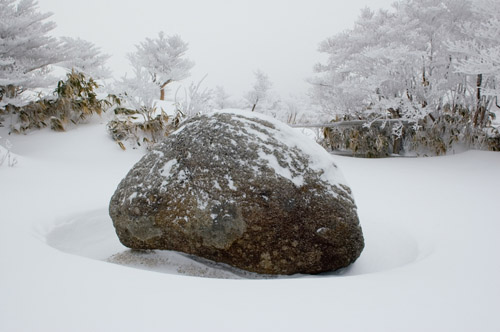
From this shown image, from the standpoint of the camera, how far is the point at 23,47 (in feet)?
19.4

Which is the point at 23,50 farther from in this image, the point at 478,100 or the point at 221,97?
the point at 478,100

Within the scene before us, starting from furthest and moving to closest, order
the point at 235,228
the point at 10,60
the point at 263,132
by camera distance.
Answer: the point at 10,60 → the point at 263,132 → the point at 235,228

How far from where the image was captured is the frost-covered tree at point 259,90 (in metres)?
8.99

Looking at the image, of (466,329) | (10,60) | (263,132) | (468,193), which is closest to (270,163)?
(263,132)

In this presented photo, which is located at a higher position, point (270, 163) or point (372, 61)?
point (372, 61)

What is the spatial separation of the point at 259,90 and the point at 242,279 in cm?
781

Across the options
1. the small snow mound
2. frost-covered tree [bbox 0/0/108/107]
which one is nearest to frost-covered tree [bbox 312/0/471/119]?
the small snow mound

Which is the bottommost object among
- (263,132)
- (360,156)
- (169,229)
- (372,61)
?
(360,156)

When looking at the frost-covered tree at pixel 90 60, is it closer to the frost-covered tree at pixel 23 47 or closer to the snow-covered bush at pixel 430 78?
the frost-covered tree at pixel 23 47

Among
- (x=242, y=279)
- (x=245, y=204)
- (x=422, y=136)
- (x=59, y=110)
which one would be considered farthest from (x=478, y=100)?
(x=59, y=110)

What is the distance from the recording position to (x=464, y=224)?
8.23ft

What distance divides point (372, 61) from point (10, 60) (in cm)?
559

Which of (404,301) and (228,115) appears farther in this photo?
(228,115)

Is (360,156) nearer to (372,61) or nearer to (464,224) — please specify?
(372,61)
